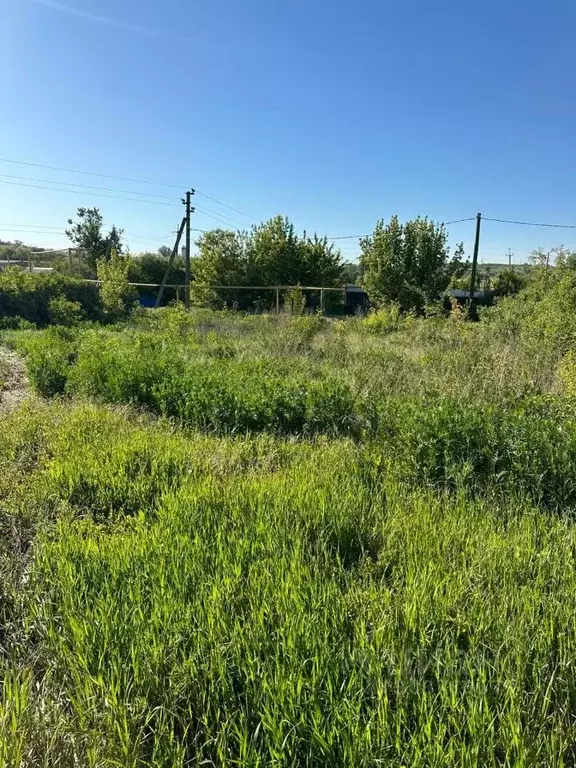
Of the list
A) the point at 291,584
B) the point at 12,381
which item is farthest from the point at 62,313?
the point at 291,584

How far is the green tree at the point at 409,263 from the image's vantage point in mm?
23953

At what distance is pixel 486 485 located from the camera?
3.99m

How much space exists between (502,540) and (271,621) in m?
1.62

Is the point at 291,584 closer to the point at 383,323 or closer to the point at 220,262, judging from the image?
the point at 383,323

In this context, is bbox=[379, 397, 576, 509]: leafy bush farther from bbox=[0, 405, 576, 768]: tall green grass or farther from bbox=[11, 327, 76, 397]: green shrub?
bbox=[11, 327, 76, 397]: green shrub

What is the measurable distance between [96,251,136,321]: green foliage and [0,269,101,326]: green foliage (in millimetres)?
611

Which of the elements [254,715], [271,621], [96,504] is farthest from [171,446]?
[254,715]

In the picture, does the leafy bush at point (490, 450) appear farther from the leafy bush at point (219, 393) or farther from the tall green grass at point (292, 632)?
the leafy bush at point (219, 393)

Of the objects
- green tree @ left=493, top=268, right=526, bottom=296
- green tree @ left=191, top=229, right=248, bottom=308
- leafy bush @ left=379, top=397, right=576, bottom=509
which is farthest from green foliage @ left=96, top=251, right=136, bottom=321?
green tree @ left=493, top=268, right=526, bottom=296

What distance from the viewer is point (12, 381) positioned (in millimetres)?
8867

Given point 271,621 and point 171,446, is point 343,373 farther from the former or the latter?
point 271,621

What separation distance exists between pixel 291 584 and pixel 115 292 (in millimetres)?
21214

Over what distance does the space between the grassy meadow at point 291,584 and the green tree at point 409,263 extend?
62.0 ft

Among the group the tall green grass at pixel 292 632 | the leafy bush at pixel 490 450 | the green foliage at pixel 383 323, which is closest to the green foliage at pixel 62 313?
the green foliage at pixel 383 323
